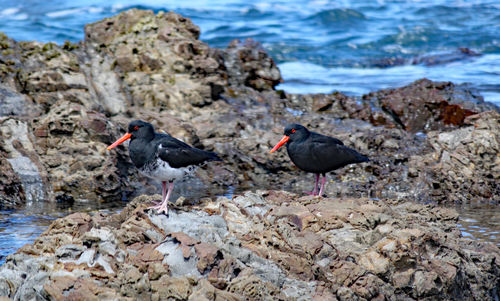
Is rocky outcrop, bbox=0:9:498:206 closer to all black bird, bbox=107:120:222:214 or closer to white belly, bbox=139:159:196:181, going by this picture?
all black bird, bbox=107:120:222:214

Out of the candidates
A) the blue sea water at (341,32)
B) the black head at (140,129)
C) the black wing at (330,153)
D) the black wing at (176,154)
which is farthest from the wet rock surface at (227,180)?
the blue sea water at (341,32)

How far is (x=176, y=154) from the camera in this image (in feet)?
24.5

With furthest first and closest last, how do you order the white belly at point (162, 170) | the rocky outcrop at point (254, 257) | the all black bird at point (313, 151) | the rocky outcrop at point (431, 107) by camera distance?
the rocky outcrop at point (431, 107) → the all black bird at point (313, 151) → the white belly at point (162, 170) → the rocky outcrop at point (254, 257)

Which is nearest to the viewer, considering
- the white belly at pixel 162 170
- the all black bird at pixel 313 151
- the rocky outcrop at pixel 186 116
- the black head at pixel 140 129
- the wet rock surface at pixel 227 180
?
the wet rock surface at pixel 227 180

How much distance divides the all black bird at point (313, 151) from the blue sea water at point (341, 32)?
9.94 meters

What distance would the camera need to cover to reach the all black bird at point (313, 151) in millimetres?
8453

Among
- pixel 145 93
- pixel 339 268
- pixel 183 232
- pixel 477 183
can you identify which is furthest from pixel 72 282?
pixel 145 93

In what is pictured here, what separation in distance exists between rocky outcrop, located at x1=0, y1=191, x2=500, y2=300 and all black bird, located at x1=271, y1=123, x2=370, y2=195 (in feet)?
4.50

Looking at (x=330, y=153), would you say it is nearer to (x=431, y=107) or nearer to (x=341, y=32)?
(x=431, y=107)

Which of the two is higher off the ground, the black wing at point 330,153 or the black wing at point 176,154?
the black wing at point 176,154

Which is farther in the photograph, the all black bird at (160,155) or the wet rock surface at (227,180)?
the all black bird at (160,155)

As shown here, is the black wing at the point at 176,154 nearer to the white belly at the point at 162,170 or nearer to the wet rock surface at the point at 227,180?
the white belly at the point at 162,170

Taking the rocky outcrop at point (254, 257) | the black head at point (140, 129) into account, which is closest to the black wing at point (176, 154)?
the black head at point (140, 129)

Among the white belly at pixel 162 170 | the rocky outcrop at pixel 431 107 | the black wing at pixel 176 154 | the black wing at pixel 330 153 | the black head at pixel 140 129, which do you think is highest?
the black head at pixel 140 129
